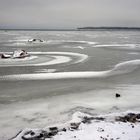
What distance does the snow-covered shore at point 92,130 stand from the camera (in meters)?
5.69

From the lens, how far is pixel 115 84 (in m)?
11.3

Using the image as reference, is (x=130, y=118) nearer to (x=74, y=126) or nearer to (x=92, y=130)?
(x=92, y=130)

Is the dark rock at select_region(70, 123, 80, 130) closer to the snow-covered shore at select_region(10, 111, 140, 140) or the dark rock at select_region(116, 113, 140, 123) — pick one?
the snow-covered shore at select_region(10, 111, 140, 140)

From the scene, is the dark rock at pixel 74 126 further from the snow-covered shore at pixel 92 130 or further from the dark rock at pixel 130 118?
the dark rock at pixel 130 118

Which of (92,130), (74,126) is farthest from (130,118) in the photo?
(74,126)

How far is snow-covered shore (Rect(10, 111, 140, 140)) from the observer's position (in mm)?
5691

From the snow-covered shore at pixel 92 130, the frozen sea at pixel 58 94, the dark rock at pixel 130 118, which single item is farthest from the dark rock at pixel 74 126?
the dark rock at pixel 130 118

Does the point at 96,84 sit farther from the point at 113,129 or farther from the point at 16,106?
the point at 113,129

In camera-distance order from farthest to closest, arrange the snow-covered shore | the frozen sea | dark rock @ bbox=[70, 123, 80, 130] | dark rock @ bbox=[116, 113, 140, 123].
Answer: the frozen sea
dark rock @ bbox=[116, 113, 140, 123]
dark rock @ bbox=[70, 123, 80, 130]
the snow-covered shore

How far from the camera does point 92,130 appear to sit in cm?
604

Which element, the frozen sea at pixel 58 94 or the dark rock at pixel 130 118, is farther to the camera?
the frozen sea at pixel 58 94

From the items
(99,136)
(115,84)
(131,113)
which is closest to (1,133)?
(99,136)

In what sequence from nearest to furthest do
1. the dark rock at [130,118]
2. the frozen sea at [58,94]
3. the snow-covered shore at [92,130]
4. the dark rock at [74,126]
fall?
the snow-covered shore at [92,130] → the dark rock at [74,126] → the dark rock at [130,118] → the frozen sea at [58,94]

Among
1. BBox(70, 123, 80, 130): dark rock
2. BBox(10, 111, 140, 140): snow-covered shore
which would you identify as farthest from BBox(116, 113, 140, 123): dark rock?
BBox(70, 123, 80, 130): dark rock
